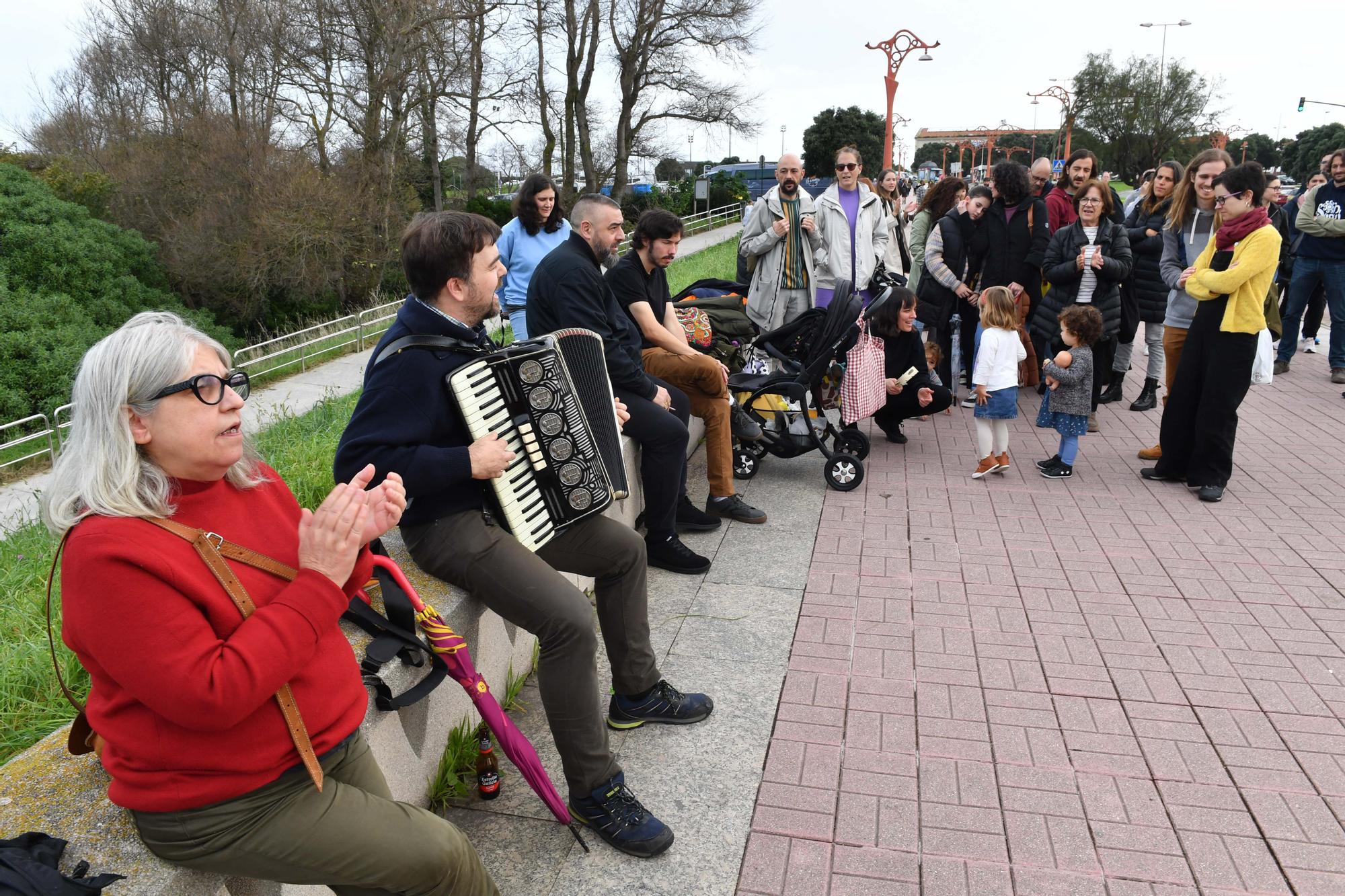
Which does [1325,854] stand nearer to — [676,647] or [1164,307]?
[676,647]

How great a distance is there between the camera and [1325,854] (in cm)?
287

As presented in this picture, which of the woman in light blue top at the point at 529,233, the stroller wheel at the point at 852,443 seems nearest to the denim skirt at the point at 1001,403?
the stroller wheel at the point at 852,443

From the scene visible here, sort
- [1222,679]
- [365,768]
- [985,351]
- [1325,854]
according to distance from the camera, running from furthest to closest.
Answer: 1. [985,351]
2. [1222,679]
3. [1325,854]
4. [365,768]

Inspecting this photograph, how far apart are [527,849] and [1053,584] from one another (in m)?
3.16

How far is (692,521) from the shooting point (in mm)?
5641

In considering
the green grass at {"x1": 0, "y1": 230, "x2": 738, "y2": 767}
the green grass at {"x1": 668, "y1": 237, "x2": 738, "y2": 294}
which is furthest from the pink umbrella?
the green grass at {"x1": 668, "y1": 237, "x2": 738, "y2": 294}

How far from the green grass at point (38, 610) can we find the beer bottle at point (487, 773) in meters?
1.23

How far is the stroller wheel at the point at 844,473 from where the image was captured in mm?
6336

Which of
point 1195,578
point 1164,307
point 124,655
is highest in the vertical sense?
point 124,655

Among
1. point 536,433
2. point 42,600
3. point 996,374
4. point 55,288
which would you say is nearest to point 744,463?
point 996,374

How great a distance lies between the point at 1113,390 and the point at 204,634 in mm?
8532

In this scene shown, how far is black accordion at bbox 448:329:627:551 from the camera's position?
2996mm

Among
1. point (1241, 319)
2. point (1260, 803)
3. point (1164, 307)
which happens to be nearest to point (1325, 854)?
point (1260, 803)

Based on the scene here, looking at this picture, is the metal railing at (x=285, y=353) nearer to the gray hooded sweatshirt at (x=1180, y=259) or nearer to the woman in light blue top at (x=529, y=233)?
the woman in light blue top at (x=529, y=233)
